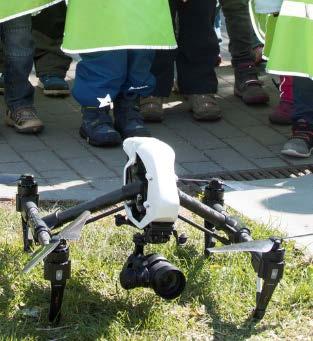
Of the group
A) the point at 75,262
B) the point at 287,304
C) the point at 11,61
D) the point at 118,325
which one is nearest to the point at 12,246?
the point at 75,262

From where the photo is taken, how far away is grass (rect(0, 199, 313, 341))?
348 centimetres

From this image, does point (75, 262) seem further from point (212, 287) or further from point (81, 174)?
point (81, 174)

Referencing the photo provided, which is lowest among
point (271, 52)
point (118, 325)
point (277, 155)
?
point (277, 155)

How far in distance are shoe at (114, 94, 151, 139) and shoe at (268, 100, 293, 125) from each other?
91 centimetres

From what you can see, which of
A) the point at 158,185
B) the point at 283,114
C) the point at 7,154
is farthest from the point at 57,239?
the point at 283,114

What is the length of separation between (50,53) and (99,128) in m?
1.13

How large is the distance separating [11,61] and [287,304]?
2.64 meters

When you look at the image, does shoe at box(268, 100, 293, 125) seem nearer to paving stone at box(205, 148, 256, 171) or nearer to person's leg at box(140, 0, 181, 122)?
paving stone at box(205, 148, 256, 171)

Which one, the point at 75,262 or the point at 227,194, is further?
the point at 227,194

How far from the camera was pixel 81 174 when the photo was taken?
521cm

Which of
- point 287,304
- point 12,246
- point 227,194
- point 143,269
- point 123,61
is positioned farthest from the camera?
point 123,61

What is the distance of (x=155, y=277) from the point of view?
3.42 m

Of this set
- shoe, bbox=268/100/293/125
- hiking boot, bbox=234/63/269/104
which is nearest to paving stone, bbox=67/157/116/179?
shoe, bbox=268/100/293/125

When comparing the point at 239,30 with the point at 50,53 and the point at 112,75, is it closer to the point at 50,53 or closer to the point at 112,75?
the point at 50,53
